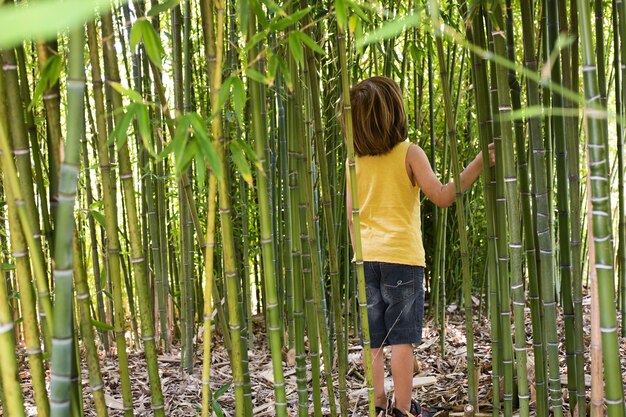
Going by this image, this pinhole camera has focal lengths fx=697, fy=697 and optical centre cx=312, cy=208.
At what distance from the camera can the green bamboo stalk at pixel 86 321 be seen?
3.21 feet

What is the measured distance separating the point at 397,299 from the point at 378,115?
0.54 meters

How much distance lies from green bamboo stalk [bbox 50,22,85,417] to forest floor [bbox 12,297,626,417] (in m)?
1.44

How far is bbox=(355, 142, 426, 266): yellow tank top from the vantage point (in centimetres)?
202

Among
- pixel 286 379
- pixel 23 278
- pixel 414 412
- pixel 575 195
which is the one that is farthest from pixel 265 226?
pixel 286 379

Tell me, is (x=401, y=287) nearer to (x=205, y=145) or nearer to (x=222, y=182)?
(x=222, y=182)

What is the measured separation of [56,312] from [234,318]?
0.38m

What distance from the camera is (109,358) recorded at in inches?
115

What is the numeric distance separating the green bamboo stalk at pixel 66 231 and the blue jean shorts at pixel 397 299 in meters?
1.34

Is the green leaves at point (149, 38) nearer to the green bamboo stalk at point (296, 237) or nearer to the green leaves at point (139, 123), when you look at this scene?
the green leaves at point (139, 123)

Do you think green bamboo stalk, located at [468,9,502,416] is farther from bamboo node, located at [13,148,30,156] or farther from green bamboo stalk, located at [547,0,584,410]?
bamboo node, located at [13,148,30,156]

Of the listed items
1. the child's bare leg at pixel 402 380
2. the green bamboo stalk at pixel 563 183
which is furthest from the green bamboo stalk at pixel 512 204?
the child's bare leg at pixel 402 380

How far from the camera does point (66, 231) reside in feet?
2.35

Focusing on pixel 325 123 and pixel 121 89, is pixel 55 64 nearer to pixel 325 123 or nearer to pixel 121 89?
pixel 121 89

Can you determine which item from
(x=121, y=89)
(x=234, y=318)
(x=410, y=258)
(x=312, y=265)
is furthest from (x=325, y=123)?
(x=121, y=89)
